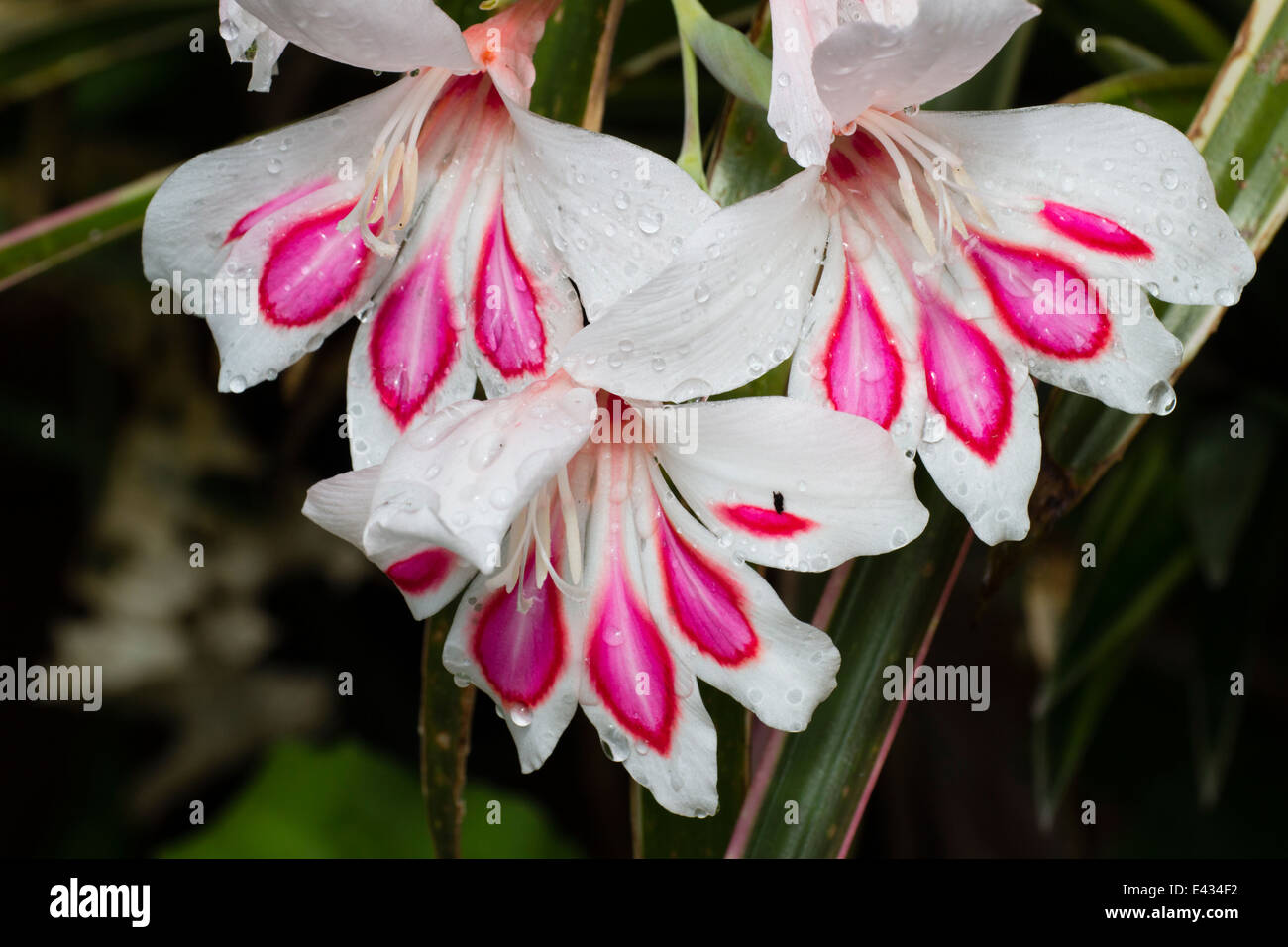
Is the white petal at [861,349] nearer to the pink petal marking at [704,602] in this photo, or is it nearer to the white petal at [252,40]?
the pink petal marking at [704,602]

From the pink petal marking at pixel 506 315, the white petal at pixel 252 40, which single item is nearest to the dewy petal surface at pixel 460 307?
the pink petal marking at pixel 506 315

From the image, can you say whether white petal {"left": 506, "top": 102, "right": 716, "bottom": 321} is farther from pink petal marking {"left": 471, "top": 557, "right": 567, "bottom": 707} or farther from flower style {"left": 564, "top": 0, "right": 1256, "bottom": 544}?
pink petal marking {"left": 471, "top": 557, "right": 567, "bottom": 707}

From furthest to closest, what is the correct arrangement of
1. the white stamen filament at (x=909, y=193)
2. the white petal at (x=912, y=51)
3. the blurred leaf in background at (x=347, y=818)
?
the blurred leaf in background at (x=347, y=818), the white stamen filament at (x=909, y=193), the white petal at (x=912, y=51)

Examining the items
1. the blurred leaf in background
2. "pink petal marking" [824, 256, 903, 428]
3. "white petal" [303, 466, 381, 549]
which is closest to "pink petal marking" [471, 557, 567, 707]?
"white petal" [303, 466, 381, 549]

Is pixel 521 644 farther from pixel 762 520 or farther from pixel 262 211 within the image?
pixel 262 211

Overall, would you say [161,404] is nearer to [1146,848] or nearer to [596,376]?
[596,376]

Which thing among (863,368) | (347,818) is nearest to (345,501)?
(863,368)
